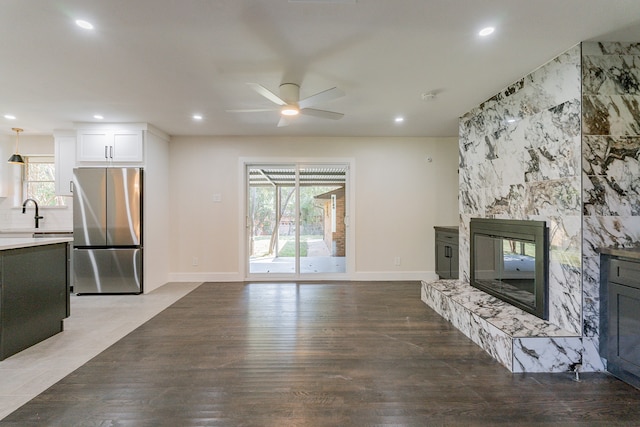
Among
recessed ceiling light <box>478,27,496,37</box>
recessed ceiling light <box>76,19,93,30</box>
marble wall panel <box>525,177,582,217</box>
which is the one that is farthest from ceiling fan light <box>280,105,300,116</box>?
marble wall panel <box>525,177,582,217</box>

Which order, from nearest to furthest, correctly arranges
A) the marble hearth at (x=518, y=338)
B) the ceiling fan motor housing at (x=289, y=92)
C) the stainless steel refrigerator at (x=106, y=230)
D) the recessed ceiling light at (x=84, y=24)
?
the recessed ceiling light at (x=84, y=24)
the marble hearth at (x=518, y=338)
the ceiling fan motor housing at (x=289, y=92)
the stainless steel refrigerator at (x=106, y=230)

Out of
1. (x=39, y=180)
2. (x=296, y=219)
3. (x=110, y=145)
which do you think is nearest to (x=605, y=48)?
(x=296, y=219)

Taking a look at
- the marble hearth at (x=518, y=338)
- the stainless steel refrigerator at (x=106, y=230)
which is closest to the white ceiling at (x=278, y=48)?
the stainless steel refrigerator at (x=106, y=230)

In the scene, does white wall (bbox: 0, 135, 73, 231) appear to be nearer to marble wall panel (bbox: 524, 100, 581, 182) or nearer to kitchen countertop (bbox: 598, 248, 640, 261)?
marble wall panel (bbox: 524, 100, 581, 182)

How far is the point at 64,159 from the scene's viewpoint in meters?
4.51

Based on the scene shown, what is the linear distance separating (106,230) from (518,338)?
5.06m

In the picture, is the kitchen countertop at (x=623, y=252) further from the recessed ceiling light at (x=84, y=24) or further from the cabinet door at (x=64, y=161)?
the cabinet door at (x=64, y=161)

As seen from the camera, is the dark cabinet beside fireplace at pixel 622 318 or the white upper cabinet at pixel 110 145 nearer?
the dark cabinet beside fireplace at pixel 622 318

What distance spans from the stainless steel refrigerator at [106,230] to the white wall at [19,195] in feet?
4.36

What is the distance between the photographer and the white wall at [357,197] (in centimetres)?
498

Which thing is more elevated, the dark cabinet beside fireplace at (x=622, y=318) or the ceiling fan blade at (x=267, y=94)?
the ceiling fan blade at (x=267, y=94)

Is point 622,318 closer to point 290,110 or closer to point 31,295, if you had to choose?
point 290,110

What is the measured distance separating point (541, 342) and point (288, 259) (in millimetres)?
3815

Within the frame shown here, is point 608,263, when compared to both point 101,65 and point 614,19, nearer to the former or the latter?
point 614,19
